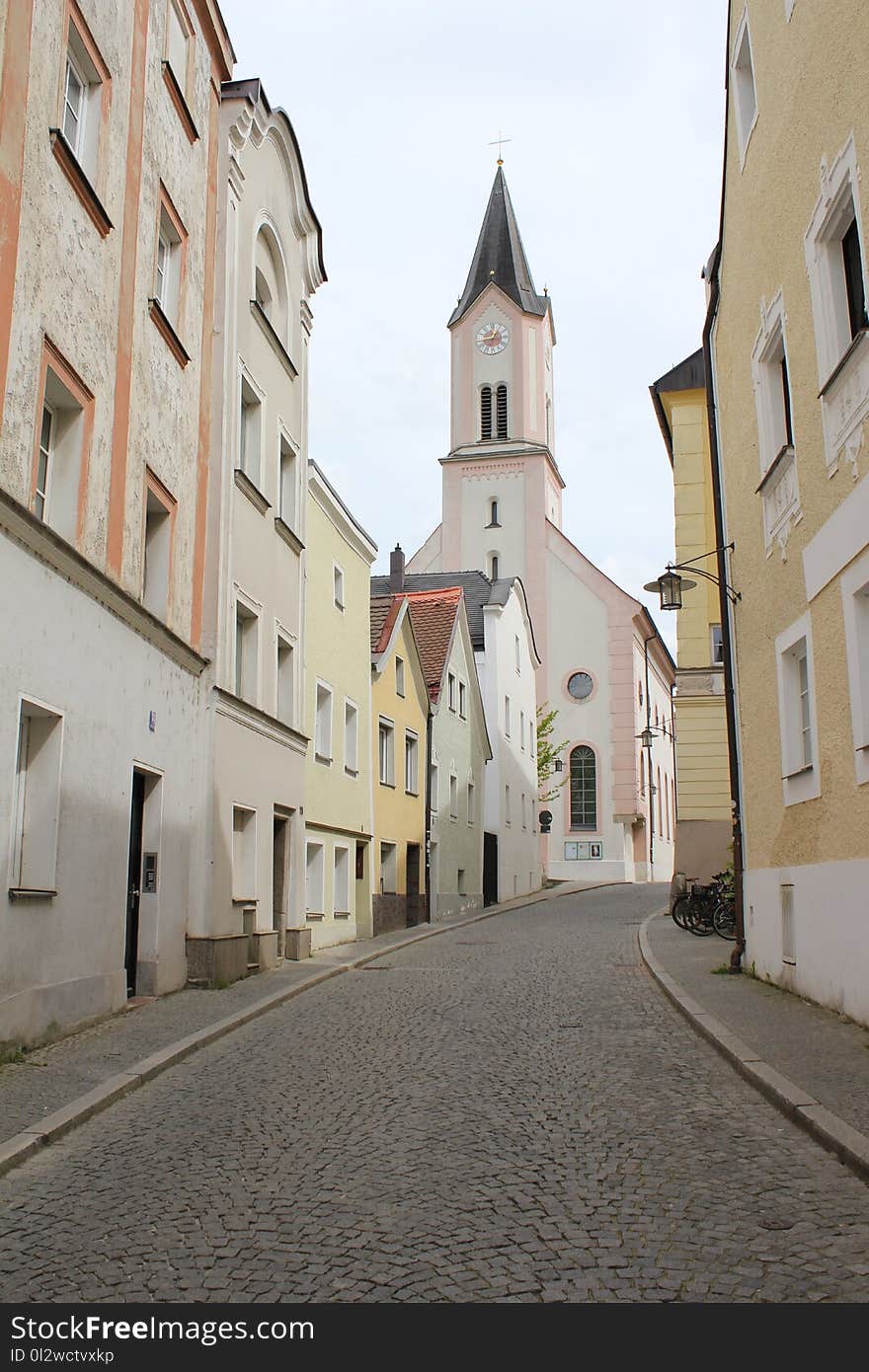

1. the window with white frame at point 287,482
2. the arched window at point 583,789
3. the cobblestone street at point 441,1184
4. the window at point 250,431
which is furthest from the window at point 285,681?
the arched window at point 583,789

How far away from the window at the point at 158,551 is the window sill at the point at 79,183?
117 inches

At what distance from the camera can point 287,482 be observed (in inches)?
771

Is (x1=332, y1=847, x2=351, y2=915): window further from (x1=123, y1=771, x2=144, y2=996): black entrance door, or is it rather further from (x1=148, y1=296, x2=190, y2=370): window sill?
(x1=148, y1=296, x2=190, y2=370): window sill

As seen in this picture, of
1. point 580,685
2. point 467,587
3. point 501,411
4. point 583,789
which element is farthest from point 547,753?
point 501,411

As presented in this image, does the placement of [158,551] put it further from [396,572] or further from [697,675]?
[396,572]

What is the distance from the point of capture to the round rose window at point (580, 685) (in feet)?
179

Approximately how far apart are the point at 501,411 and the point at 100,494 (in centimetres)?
4992

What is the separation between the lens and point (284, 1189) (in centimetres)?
575

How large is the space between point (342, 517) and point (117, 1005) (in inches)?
500

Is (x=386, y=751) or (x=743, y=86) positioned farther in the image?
(x=386, y=751)

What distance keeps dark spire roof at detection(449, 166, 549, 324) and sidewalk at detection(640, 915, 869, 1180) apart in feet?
167

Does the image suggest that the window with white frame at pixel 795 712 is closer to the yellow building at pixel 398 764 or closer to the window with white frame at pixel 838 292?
the window with white frame at pixel 838 292

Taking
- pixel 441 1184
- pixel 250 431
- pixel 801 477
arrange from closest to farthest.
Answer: pixel 441 1184 < pixel 801 477 < pixel 250 431

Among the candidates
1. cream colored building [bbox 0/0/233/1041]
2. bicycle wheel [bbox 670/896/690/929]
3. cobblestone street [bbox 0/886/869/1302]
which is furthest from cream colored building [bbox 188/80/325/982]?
bicycle wheel [bbox 670/896/690/929]
